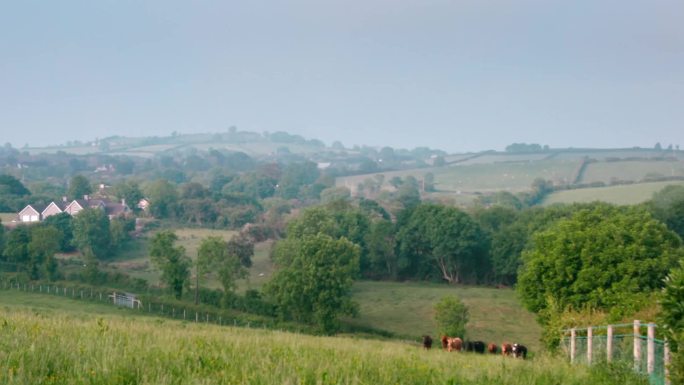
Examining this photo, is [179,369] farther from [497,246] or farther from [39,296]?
[497,246]

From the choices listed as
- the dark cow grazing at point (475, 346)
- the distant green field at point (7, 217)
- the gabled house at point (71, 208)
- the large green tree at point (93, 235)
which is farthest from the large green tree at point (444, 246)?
the distant green field at point (7, 217)

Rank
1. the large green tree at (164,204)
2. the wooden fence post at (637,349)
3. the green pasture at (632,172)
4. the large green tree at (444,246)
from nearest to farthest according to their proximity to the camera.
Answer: the wooden fence post at (637,349)
the large green tree at (444,246)
the large green tree at (164,204)
the green pasture at (632,172)

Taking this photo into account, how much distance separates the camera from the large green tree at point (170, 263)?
2263 inches

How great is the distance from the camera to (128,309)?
51.7m

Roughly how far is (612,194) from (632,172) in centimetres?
5338

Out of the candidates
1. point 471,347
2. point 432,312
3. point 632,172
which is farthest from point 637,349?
point 632,172

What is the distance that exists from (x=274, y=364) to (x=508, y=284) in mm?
67196

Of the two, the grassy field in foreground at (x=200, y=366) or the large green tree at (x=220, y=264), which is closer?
the grassy field in foreground at (x=200, y=366)

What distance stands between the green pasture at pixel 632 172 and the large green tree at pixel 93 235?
124248mm

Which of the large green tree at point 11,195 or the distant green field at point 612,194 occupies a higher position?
the large green tree at point 11,195

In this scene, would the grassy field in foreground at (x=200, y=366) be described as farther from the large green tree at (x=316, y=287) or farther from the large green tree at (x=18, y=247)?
the large green tree at (x=18, y=247)

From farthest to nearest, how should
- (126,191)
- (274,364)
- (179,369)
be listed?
(126,191) < (274,364) < (179,369)

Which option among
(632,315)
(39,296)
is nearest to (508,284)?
(39,296)

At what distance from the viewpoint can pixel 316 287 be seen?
169 feet
